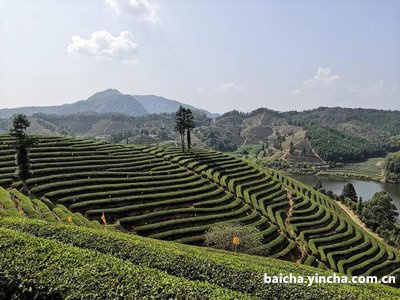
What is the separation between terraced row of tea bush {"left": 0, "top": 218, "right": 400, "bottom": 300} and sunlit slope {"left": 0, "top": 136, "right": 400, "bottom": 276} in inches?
1046

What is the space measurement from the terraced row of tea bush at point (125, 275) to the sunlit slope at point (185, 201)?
26557mm

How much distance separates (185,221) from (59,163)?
2669 cm

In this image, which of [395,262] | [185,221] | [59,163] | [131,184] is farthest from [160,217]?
[395,262]

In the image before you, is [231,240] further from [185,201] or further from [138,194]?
[138,194]

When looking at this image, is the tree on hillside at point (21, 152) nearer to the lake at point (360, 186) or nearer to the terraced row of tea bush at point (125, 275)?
the terraced row of tea bush at point (125, 275)

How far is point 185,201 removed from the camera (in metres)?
56.4

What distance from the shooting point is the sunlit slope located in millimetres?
49125

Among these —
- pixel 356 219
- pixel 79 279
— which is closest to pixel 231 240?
pixel 79 279

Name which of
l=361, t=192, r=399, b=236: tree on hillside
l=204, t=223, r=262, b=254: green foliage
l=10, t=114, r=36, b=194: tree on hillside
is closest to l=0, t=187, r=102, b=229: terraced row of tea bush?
l=10, t=114, r=36, b=194: tree on hillside

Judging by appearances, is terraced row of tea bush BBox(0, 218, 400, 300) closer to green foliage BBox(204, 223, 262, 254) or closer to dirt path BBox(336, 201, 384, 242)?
green foliage BBox(204, 223, 262, 254)

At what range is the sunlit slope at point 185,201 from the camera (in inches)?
1934

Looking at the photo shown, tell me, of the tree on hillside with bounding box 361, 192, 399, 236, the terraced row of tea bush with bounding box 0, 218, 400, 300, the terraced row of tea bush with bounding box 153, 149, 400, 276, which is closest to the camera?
the terraced row of tea bush with bounding box 0, 218, 400, 300

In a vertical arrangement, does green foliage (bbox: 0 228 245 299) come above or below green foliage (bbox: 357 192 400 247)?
above

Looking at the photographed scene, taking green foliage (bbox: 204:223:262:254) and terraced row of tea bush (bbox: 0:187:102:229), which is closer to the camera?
terraced row of tea bush (bbox: 0:187:102:229)
